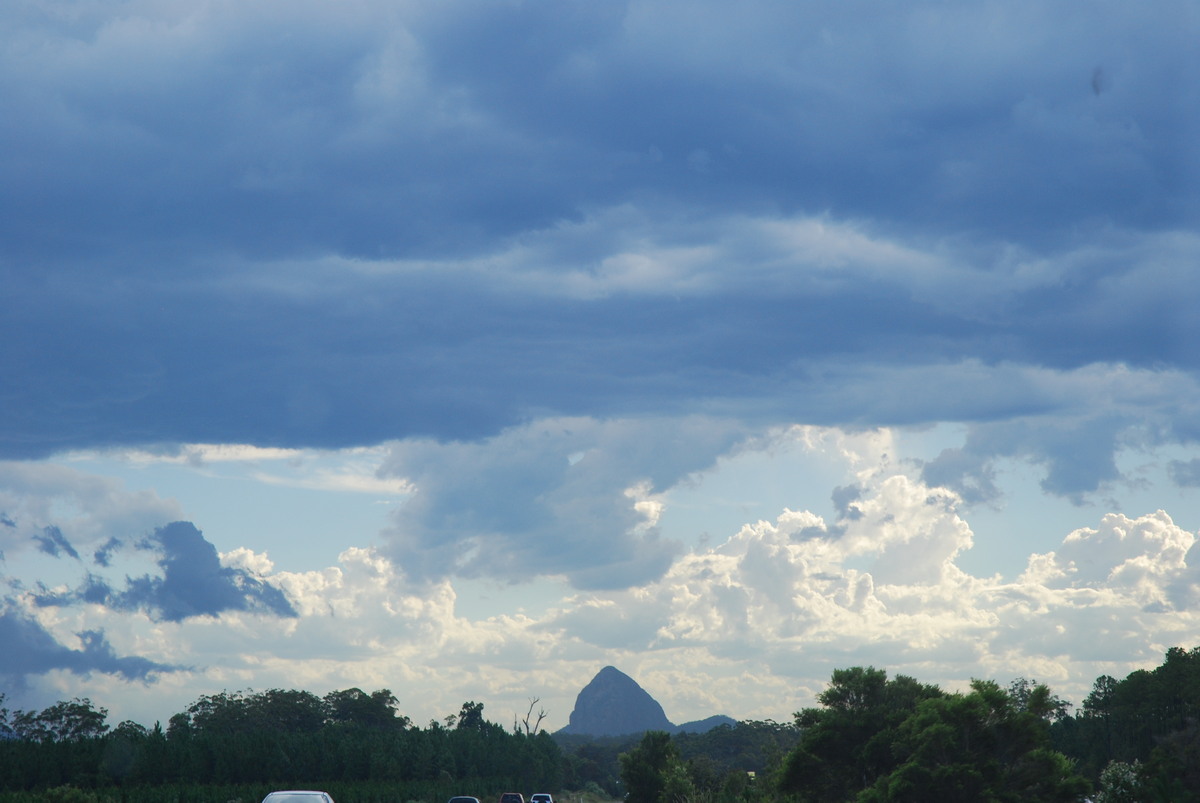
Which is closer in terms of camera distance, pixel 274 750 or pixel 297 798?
pixel 297 798

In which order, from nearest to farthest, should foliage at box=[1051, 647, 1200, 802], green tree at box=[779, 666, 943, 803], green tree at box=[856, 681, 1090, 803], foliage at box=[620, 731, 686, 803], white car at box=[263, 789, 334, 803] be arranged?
1. white car at box=[263, 789, 334, 803]
2. green tree at box=[856, 681, 1090, 803]
3. green tree at box=[779, 666, 943, 803]
4. foliage at box=[1051, 647, 1200, 802]
5. foliage at box=[620, 731, 686, 803]

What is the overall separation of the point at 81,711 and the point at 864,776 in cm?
11655

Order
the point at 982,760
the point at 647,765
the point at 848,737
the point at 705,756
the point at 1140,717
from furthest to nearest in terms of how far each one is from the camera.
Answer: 1. the point at 705,756
2. the point at 647,765
3. the point at 1140,717
4. the point at 848,737
5. the point at 982,760

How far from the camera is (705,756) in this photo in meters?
125

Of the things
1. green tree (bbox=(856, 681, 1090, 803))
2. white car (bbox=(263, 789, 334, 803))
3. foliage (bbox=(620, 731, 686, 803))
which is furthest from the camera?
foliage (bbox=(620, 731, 686, 803))

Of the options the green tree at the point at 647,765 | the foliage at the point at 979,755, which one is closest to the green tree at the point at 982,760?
the foliage at the point at 979,755

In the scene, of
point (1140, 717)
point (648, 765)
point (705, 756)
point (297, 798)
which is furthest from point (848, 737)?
point (705, 756)

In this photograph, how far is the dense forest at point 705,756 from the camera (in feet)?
160

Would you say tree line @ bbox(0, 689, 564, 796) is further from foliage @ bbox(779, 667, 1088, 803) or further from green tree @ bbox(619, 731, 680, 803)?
foliage @ bbox(779, 667, 1088, 803)

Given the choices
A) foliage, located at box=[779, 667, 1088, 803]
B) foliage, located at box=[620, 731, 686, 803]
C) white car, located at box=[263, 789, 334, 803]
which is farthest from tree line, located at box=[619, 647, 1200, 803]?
white car, located at box=[263, 789, 334, 803]

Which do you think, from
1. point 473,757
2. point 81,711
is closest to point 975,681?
point 473,757

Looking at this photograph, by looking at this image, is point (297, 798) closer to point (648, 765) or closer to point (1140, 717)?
point (648, 765)

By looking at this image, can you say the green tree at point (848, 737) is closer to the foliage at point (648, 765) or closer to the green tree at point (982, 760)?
the green tree at point (982, 760)

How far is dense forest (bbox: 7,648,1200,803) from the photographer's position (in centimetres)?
4878
